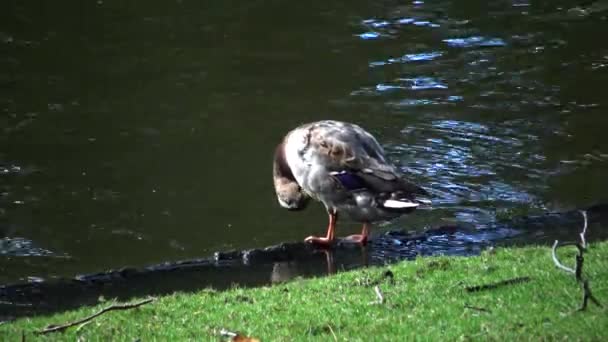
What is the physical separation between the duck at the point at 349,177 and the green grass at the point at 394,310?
1583 millimetres

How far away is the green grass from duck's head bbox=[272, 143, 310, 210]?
2.83 metres

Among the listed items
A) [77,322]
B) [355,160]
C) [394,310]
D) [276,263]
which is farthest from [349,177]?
[77,322]

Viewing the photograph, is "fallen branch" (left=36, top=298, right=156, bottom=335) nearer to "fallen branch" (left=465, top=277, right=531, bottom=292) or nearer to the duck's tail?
"fallen branch" (left=465, top=277, right=531, bottom=292)

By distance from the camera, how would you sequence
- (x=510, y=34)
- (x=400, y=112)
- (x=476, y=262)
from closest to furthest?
(x=476, y=262) < (x=400, y=112) < (x=510, y=34)

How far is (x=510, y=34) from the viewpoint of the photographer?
1730 centimetres

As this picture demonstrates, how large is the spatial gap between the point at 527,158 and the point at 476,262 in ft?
16.0

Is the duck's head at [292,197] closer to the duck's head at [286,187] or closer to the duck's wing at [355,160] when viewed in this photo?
the duck's head at [286,187]

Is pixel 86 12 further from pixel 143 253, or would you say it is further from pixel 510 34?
pixel 143 253

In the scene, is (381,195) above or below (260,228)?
above

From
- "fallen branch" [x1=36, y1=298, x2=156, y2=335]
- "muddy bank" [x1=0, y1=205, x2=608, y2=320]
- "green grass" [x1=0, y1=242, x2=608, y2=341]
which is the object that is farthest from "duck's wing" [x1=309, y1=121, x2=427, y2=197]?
"fallen branch" [x1=36, y1=298, x2=156, y2=335]

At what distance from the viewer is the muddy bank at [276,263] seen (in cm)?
913

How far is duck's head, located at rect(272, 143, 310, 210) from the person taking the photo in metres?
11.3

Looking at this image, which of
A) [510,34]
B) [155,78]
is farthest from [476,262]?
[510,34]

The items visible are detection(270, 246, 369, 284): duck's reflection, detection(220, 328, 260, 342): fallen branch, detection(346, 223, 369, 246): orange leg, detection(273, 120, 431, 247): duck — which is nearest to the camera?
detection(220, 328, 260, 342): fallen branch
